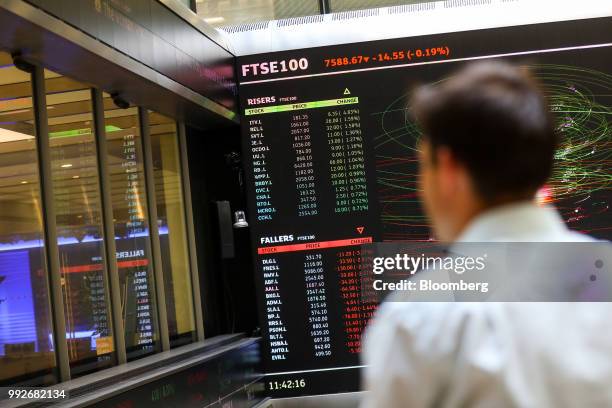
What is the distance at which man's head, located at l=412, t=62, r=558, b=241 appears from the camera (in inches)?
32.4

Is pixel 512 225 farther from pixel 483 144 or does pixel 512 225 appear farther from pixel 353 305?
pixel 353 305

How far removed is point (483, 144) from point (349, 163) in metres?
5.60

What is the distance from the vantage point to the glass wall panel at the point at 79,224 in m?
4.64

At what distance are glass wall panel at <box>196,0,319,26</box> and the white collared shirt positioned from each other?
6434mm

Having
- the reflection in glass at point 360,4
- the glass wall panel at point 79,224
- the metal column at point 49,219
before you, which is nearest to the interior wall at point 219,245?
the reflection in glass at point 360,4

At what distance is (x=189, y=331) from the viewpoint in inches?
256

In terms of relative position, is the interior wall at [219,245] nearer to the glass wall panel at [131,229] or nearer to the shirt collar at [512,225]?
the glass wall panel at [131,229]

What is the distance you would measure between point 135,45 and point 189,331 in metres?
2.40

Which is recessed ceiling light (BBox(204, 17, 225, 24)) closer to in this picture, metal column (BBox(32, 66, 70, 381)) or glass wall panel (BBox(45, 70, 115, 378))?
glass wall panel (BBox(45, 70, 115, 378))

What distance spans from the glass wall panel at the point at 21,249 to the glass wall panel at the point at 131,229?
99cm

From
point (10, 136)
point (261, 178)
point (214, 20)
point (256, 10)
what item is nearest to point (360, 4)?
point (256, 10)

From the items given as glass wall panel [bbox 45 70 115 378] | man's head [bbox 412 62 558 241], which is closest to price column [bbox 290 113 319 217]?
glass wall panel [bbox 45 70 115 378]

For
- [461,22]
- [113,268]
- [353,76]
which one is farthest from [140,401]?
[461,22]

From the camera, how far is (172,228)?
6.37 meters
